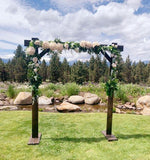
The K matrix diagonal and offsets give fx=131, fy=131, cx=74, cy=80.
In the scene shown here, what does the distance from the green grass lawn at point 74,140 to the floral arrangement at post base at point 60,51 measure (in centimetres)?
138

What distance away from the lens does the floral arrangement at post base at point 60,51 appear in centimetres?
347

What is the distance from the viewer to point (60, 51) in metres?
3.70

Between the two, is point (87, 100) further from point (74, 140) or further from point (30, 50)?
point (30, 50)

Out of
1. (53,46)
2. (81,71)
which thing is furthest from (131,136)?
(81,71)

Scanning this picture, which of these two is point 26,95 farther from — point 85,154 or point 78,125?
point 85,154

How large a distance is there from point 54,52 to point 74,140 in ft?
8.46

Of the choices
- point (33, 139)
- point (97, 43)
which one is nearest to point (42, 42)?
point (97, 43)

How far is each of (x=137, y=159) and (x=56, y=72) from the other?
34.4 metres

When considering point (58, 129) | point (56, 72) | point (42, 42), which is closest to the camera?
point (42, 42)

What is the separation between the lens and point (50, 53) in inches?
145

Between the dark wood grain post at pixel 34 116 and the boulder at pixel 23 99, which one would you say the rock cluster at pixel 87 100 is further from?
the dark wood grain post at pixel 34 116

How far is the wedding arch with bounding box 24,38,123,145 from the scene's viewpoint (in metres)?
3.48

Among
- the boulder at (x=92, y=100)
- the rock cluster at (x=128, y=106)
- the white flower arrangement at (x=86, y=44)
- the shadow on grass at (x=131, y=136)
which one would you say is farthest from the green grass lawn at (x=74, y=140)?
the boulder at (x=92, y=100)

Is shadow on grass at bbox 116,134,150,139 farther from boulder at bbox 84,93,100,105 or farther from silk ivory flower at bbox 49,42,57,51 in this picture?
boulder at bbox 84,93,100,105
